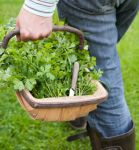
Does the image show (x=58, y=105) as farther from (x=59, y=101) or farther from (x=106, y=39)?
(x=106, y=39)

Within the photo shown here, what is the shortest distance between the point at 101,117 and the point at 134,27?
2.51 metres

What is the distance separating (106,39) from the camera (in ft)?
7.58

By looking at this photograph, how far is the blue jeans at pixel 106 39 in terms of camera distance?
223cm

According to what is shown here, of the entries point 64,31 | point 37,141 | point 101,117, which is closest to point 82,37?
point 64,31

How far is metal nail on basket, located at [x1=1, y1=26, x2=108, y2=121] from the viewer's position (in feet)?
6.43

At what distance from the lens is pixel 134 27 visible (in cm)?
490

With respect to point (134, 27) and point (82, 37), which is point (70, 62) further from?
point (134, 27)

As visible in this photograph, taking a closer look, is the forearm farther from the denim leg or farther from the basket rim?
the denim leg

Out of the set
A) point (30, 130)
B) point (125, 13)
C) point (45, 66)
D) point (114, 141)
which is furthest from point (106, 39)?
point (30, 130)

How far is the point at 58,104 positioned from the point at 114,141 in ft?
2.35

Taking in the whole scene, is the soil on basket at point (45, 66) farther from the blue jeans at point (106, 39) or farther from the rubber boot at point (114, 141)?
the rubber boot at point (114, 141)

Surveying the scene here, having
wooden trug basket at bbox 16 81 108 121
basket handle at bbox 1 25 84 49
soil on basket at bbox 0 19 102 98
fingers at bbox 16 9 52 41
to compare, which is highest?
fingers at bbox 16 9 52 41

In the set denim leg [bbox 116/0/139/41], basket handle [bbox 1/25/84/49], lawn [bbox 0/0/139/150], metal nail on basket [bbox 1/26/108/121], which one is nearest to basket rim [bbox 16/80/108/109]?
metal nail on basket [bbox 1/26/108/121]

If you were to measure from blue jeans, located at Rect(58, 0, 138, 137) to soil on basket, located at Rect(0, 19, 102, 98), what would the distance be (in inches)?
4.7
